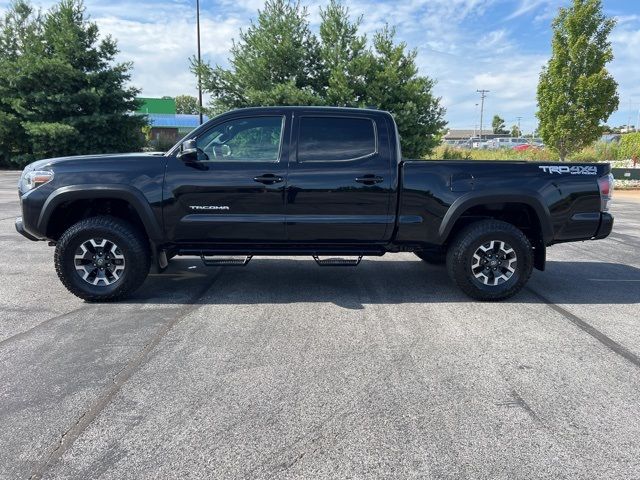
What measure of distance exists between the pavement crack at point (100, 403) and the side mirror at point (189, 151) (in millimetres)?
1534

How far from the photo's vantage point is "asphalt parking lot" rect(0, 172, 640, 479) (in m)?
2.62

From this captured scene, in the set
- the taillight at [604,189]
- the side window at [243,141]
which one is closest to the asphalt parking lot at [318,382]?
the taillight at [604,189]

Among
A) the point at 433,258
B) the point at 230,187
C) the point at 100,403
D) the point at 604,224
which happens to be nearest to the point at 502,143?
the point at 433,258

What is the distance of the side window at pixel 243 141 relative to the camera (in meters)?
5.23

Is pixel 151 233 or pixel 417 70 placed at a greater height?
pixel 417 70

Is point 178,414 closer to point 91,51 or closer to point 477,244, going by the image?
point 477,244

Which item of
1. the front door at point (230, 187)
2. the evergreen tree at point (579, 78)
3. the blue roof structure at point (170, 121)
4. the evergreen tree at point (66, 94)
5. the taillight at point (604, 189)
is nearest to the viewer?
the front door at point (230, 187)

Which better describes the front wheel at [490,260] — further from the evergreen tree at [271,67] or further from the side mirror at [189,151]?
the evergreen tree at [271,67]

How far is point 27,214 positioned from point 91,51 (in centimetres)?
2564

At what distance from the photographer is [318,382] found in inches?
136

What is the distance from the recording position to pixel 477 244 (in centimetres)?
529

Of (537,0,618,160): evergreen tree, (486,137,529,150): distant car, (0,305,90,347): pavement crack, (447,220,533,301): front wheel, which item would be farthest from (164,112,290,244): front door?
(486,137,529,150): distant car

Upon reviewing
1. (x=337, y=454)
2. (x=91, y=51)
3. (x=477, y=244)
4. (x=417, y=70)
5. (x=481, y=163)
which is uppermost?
(x=91, y=51)

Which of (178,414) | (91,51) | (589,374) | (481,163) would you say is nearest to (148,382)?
(178,414)
